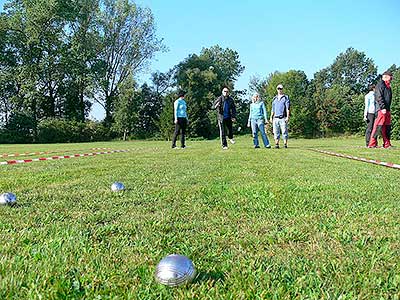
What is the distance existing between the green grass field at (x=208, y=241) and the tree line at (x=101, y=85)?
115 ft

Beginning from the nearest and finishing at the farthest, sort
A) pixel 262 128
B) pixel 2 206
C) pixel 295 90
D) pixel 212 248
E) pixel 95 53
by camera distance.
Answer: pixel 212 248
pixel 2 206
pixel 262 128
pixel 95 53
pixel 295 90

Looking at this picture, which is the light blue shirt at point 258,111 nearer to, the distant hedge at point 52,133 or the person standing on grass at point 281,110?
the person standing on grass at point 281,110

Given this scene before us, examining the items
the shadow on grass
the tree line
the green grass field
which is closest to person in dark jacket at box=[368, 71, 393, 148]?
the green grass field

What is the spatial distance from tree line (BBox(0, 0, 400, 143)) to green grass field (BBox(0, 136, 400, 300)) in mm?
34924

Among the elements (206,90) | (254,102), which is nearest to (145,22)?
(206,90)

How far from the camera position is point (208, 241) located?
2.28 m

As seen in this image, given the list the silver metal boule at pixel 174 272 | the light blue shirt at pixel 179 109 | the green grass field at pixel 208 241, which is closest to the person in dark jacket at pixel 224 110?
the light blue shirt at pixel 179 109

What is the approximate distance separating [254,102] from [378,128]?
3826mm

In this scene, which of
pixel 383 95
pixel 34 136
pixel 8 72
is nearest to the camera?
pixel 383 95

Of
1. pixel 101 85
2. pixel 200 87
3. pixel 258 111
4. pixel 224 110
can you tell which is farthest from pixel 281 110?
pixel 200 87

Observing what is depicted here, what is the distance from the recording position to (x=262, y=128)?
12539 millimetres

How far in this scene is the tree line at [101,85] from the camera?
4094cm

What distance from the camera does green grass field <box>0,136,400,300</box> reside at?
5.41 feet

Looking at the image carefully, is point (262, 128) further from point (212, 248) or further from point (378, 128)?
point (212, 248)
